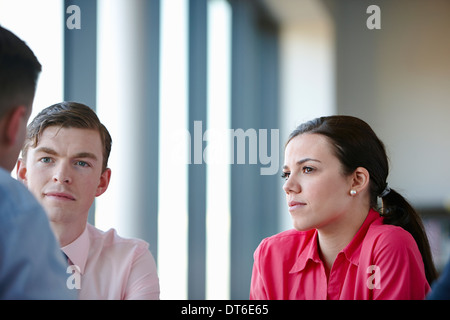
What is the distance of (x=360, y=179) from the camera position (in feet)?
3.62

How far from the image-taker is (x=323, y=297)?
106 centimetres

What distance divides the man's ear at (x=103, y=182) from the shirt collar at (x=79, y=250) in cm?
10

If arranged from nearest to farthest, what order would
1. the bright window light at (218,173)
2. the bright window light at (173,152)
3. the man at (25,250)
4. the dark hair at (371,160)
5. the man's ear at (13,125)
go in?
the man at (25,250) → the man's ear at (13,125) → the dark hair at (371,160) → the bright window light at (173,152) → the bright window light at (218,173)

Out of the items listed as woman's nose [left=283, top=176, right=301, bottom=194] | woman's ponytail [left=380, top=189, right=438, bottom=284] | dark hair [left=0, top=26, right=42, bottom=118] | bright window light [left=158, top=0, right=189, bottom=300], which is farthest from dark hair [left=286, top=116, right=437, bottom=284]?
dark hair [left=0, top=26, right=42, bottom=118]

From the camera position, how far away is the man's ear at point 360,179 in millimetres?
1100

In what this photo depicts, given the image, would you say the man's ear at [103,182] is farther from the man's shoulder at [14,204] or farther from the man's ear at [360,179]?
the man's ear at [360,179]

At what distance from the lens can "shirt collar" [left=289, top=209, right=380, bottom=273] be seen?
1073 millimetres

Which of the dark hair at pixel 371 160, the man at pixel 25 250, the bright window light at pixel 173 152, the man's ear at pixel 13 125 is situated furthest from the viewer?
the bright window light at pixel 173 152

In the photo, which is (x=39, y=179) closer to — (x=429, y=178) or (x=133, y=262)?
(x=133, y=262)

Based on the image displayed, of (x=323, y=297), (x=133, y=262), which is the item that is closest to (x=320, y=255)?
(x=323, y=297)

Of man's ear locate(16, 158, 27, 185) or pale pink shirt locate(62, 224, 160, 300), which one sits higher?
man's ear locate(16, 158, 27, 185)

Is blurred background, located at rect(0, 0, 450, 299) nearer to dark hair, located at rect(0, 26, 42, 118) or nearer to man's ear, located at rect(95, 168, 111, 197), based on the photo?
man's ear, located at rect(95, 168, 111, 197)

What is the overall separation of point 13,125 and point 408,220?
881 mm

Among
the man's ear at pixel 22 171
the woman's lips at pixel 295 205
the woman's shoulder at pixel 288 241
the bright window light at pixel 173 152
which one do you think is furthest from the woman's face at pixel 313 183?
the man's ear at pixel 22 171
